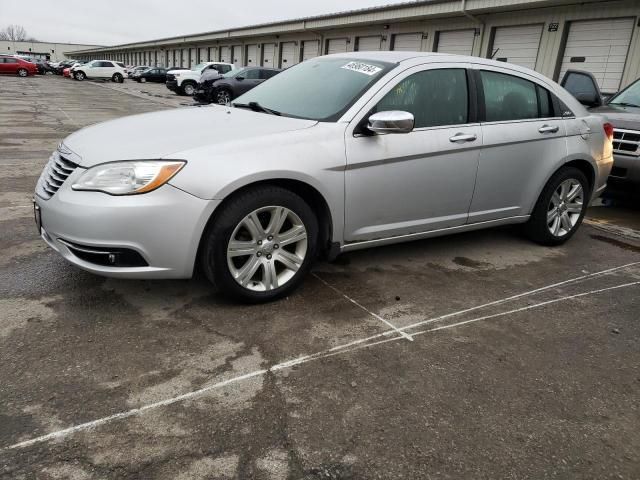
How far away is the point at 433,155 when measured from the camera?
3771mm

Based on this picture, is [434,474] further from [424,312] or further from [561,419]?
[424,312]

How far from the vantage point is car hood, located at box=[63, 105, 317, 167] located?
118 inches

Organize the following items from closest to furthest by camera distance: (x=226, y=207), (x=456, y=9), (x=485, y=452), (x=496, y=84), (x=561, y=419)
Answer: (x=485, y=452) < (x=561, y=419) < (x=226, y=207) < (x=496, y=84) < (x=456, y=9)

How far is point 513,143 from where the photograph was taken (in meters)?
4.24

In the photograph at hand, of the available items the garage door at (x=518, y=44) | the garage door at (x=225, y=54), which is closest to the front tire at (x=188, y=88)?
the garage door at (x=225, y=54)

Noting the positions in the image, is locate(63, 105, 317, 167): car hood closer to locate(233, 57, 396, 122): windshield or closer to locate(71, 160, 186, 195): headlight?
locate(71, 160, 186, 195): headlight

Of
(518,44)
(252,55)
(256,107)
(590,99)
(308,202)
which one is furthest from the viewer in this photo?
(252,55)

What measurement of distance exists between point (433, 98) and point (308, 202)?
1.29 m

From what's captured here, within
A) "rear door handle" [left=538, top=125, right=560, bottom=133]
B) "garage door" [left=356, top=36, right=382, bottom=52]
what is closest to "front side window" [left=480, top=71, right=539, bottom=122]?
"rear door handle" [left=538, top=125, right=560, bottom=133]

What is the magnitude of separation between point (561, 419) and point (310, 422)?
1149mm

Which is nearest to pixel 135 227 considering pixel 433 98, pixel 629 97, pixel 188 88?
pixel 433 98

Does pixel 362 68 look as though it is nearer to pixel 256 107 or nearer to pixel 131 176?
pixel 256 107

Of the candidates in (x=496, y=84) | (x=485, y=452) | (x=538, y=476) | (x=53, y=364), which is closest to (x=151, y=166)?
(x=53, y=364)

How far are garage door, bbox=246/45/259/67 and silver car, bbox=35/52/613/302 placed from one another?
33412 mm
